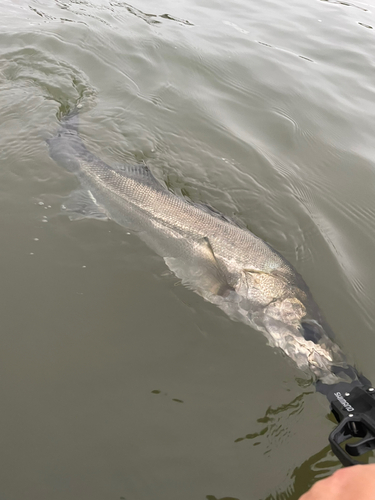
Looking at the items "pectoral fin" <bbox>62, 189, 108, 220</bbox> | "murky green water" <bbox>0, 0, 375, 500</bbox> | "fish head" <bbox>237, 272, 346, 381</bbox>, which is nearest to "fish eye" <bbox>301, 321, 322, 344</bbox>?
"fish head" <bbox>237, 272, 346, 381</bbox>

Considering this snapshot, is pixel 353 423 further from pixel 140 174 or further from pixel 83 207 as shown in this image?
pixel 83 207

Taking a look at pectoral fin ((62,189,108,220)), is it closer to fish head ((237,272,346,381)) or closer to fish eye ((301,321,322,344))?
fish head ((237,272,346,381))

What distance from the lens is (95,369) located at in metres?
3.35

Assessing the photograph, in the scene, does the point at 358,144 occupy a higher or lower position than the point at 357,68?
lower

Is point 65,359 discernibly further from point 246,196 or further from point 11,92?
point 11,92

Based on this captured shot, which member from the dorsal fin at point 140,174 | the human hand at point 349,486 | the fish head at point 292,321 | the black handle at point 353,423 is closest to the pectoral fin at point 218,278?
the fish head at point 292,321

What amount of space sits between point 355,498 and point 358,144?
6863 millimetres

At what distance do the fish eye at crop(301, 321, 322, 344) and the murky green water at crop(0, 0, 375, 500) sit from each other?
Result: 375 millimetres

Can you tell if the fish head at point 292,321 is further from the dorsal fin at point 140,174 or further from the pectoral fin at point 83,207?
the pectoral fin at point 83,207

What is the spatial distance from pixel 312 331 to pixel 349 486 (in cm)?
208

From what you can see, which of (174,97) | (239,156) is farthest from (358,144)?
(174,97)

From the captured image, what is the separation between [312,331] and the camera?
12.0ft

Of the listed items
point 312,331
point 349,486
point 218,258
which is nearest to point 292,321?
point 312,331

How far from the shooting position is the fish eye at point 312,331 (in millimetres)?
3600
